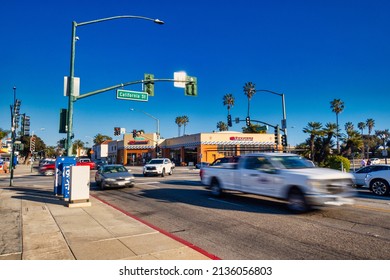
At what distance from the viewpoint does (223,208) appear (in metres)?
9.62

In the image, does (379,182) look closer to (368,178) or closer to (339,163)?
(368,178)

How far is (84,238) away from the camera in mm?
6215

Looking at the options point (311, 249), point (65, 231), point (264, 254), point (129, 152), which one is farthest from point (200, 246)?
point (129, 152)

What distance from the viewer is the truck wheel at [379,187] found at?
1294cm

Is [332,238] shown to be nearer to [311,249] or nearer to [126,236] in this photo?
[311,249]

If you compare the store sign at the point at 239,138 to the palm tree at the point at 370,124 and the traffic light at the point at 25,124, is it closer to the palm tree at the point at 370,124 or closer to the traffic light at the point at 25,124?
the traffic light at the point at 25,124

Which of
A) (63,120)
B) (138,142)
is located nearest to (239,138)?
(138,142)

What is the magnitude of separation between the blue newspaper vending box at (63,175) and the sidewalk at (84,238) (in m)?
1.86

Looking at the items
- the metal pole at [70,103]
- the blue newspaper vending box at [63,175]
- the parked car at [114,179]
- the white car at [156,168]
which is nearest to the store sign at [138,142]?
the white car at [156,168]

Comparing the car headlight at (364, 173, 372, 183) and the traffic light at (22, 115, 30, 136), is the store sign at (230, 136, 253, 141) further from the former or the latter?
the car headlight at (364, 173, 372, 183)

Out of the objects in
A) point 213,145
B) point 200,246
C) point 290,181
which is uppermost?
point 213,145

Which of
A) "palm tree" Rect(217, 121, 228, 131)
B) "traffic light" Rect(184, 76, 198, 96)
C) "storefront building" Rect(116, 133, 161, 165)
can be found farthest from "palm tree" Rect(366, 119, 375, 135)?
"traffic light" Rect(184, 76, 198, 96)

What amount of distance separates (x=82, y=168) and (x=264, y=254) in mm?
7871

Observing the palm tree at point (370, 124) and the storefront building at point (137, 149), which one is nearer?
the storefront building at point (137, 149)
